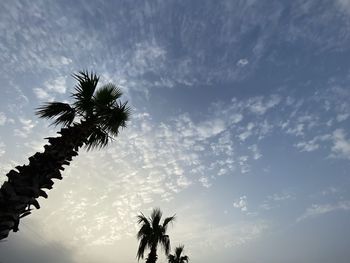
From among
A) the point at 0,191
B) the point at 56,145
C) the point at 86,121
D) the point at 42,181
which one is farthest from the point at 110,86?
the point at 0,191

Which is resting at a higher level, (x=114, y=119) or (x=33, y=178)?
(x=114, y=119)

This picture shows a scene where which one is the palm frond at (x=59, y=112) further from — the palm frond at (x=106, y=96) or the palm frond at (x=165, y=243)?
the palm frond at (x=165, y=243)

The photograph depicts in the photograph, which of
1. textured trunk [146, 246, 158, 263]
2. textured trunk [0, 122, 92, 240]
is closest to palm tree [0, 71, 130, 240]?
textured trunk [0, 122, 92, 240]

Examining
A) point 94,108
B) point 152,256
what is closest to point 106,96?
point 94,108

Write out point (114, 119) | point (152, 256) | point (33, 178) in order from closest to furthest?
point (33, 178) < point (114, 119) < point (152, 256)

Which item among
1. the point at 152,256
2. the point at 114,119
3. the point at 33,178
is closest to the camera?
the point at 33,178

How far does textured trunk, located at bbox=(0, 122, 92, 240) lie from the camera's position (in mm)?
8062

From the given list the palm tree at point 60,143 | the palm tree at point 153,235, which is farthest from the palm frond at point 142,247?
the palm tree at point 60,143

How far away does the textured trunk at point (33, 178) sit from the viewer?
806cm

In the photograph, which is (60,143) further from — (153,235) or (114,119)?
(153,235)

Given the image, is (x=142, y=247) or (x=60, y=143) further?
(x=142, y=247)

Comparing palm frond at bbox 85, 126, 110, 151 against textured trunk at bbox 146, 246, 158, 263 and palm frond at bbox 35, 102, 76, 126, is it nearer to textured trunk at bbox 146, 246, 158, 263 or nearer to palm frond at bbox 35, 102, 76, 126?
palm frond at bbox 35, 102, 76, 126

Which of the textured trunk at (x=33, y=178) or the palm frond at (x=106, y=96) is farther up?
the palm frond at (x=106, y=96)

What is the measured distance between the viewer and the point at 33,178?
28.8ft
